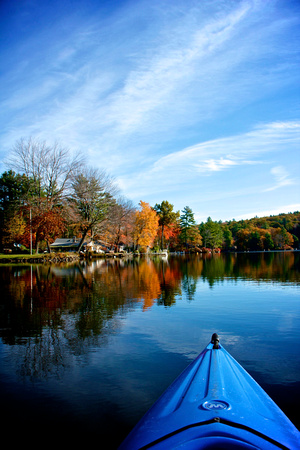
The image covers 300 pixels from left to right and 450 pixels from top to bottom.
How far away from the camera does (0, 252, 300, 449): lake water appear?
367 centimetres

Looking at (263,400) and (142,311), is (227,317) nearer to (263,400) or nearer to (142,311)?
(142,311)

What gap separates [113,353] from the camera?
227 inches

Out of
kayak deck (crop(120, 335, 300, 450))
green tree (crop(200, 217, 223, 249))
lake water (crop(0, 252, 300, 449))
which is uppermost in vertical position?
green tree (crop(200, 217, 223, 249))

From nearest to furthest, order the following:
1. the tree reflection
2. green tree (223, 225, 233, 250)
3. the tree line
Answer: the tree reflection
the tree line
green tree (223, 225, 233, 250)

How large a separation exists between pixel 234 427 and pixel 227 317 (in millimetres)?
6726

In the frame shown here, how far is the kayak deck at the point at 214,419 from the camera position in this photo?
2189 mm

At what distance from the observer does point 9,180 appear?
56.2 meters

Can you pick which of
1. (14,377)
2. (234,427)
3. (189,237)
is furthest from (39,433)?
Result: (189,237)

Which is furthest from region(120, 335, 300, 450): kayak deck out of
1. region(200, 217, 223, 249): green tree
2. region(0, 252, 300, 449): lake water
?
region(200, 217, 223, 249): green tree

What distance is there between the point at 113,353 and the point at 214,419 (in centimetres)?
371

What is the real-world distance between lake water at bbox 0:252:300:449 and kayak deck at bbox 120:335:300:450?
2.91 feet

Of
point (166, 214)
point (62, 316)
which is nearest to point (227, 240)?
point (166, 214)

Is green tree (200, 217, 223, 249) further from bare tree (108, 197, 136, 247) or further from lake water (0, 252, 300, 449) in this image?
lake water (0, 252, 300, 449)

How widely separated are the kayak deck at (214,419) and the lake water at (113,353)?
89cm
